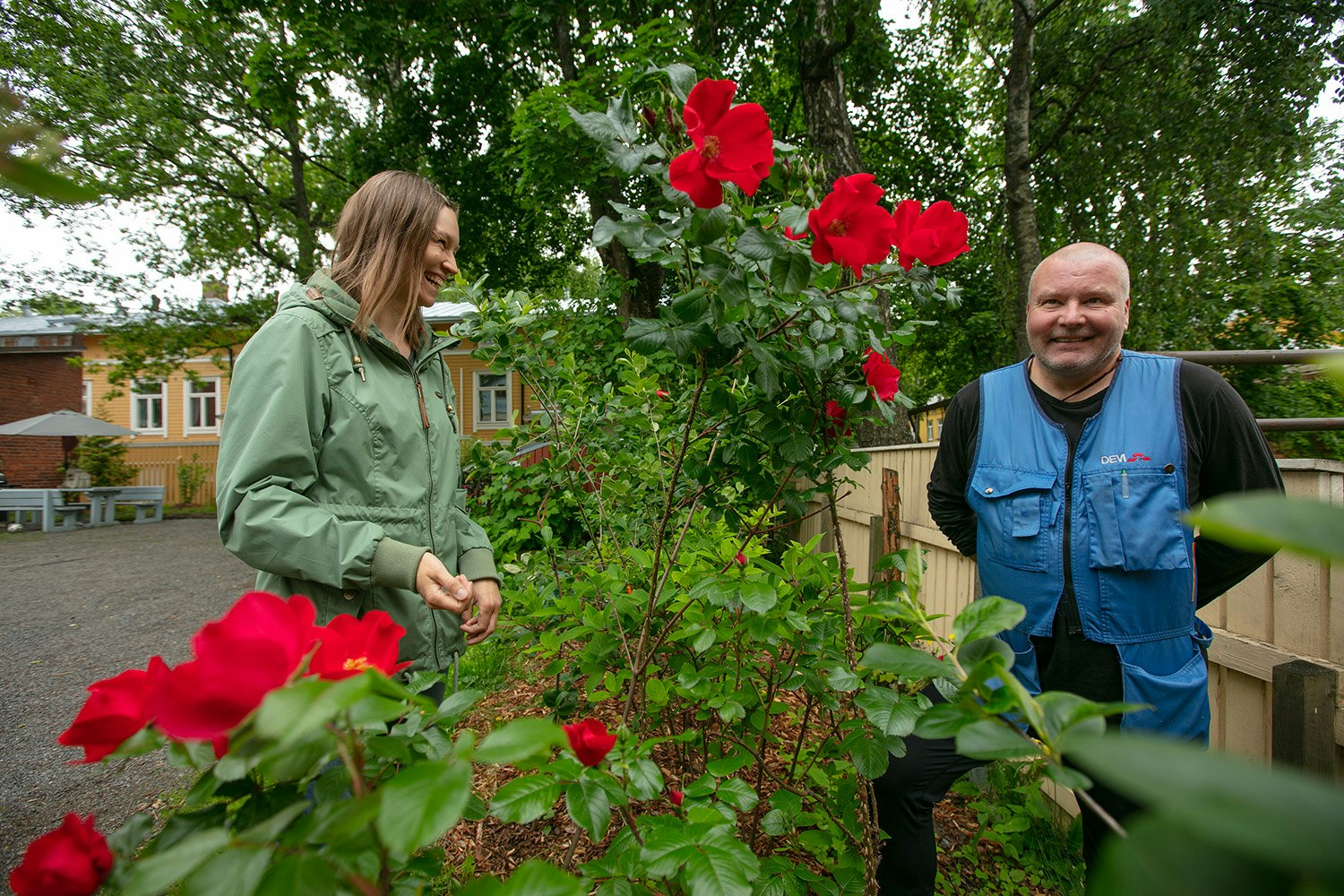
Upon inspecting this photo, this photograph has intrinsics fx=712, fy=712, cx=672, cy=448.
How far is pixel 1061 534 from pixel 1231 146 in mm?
10048

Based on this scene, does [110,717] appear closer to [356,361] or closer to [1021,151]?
[356,361]

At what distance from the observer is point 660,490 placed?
2.61 m

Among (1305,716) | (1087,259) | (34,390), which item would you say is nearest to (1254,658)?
(1305,716)

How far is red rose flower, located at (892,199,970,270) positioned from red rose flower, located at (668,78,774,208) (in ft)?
1.02

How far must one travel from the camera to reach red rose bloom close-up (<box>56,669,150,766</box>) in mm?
526

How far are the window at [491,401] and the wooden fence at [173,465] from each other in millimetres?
6993

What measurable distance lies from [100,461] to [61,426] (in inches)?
60.7

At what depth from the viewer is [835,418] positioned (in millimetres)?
1450

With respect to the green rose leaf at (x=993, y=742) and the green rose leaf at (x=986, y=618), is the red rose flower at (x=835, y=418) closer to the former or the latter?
the green rose leaf at (x=986, y=618)

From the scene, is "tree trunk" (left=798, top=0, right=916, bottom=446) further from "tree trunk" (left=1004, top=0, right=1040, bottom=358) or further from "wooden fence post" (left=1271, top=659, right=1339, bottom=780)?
"wooden fence post" (left=1271, top=659, right=1339, bottom=780)

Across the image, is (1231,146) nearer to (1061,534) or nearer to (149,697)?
(1061,534)

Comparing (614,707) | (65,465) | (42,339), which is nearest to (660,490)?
(614,707)

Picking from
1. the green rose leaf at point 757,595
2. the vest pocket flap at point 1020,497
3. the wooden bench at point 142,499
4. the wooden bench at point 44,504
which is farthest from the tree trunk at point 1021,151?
the wooden bench at point 142,499

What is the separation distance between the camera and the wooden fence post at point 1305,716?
1800 mm
